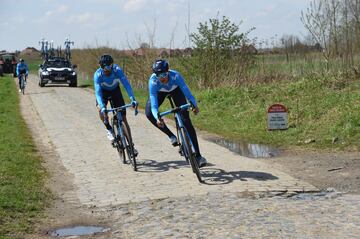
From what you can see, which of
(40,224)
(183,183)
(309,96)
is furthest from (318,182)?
(309,96)

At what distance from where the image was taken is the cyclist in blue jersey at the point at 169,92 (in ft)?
30.6

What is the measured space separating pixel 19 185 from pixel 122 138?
2386mm

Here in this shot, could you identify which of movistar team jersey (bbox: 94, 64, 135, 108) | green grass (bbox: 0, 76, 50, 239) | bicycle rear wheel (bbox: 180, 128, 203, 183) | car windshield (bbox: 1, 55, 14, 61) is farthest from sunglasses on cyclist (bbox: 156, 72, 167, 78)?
car windshield (bbox: 1, 55, 14, 61)

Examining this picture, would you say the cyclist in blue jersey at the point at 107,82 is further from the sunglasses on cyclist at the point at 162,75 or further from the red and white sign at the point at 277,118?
the red and white sign at the point at 277,118

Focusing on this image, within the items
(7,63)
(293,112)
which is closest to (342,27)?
(293,112)

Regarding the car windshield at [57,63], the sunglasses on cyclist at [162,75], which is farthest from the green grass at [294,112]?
the car windshield at [57,63]

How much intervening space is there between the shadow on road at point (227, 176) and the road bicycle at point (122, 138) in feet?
4.42

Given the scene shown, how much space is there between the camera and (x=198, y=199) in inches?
309

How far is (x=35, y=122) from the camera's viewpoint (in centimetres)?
1852

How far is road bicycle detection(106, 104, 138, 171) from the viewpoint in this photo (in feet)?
34.0

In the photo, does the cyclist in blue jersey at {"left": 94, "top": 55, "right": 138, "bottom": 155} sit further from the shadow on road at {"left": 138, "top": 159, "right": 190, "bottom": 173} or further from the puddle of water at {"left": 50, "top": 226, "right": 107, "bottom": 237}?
the puddle of water at {"left": 50, "top": 226, "right": 107, "bottom": 237}

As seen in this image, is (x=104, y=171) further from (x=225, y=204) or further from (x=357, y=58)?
(x=357, y=58)

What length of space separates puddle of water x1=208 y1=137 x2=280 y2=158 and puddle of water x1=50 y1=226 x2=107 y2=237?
5.11 meters

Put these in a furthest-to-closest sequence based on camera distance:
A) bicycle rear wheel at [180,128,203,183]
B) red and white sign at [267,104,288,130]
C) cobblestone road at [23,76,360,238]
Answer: red and white sign at [267,104,288,130]
bicycle rear wheel at [180,128,203,183]
cobblestone road at [23,76,360,238]
